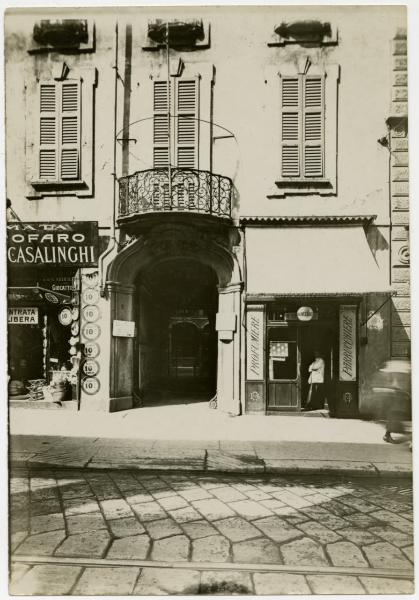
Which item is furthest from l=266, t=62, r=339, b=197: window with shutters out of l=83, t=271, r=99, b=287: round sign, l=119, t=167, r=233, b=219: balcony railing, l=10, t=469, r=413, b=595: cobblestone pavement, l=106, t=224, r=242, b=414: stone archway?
l=10, t=469, r=413, b=595: cobblestone pavement

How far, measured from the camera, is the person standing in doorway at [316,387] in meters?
7.59

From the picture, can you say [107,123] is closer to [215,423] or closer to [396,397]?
[215,423]

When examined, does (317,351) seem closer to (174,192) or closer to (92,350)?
(174,192)

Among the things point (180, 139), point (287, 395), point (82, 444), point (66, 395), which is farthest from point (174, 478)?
point (180, 139)

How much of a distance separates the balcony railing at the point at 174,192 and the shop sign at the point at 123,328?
1.82 metres

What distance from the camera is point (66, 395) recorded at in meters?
6.34

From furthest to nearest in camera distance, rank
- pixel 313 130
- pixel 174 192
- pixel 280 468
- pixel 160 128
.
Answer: pixel 313 130
pixel 174 192
pixel 160 128
pixel 280 468

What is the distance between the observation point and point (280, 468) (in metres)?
4.82

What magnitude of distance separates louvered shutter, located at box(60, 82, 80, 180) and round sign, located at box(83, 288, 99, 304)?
1876 mm

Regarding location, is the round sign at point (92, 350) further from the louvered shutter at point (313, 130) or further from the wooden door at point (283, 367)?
the louvered shutter at point (313, 130)

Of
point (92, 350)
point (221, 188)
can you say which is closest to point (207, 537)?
point (92, 350)

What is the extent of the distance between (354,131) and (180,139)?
2513mm

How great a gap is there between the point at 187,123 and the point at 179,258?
2.41 m

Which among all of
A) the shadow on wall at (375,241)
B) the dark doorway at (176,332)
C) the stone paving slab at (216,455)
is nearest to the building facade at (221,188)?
the shadow on wall at (375,241)
